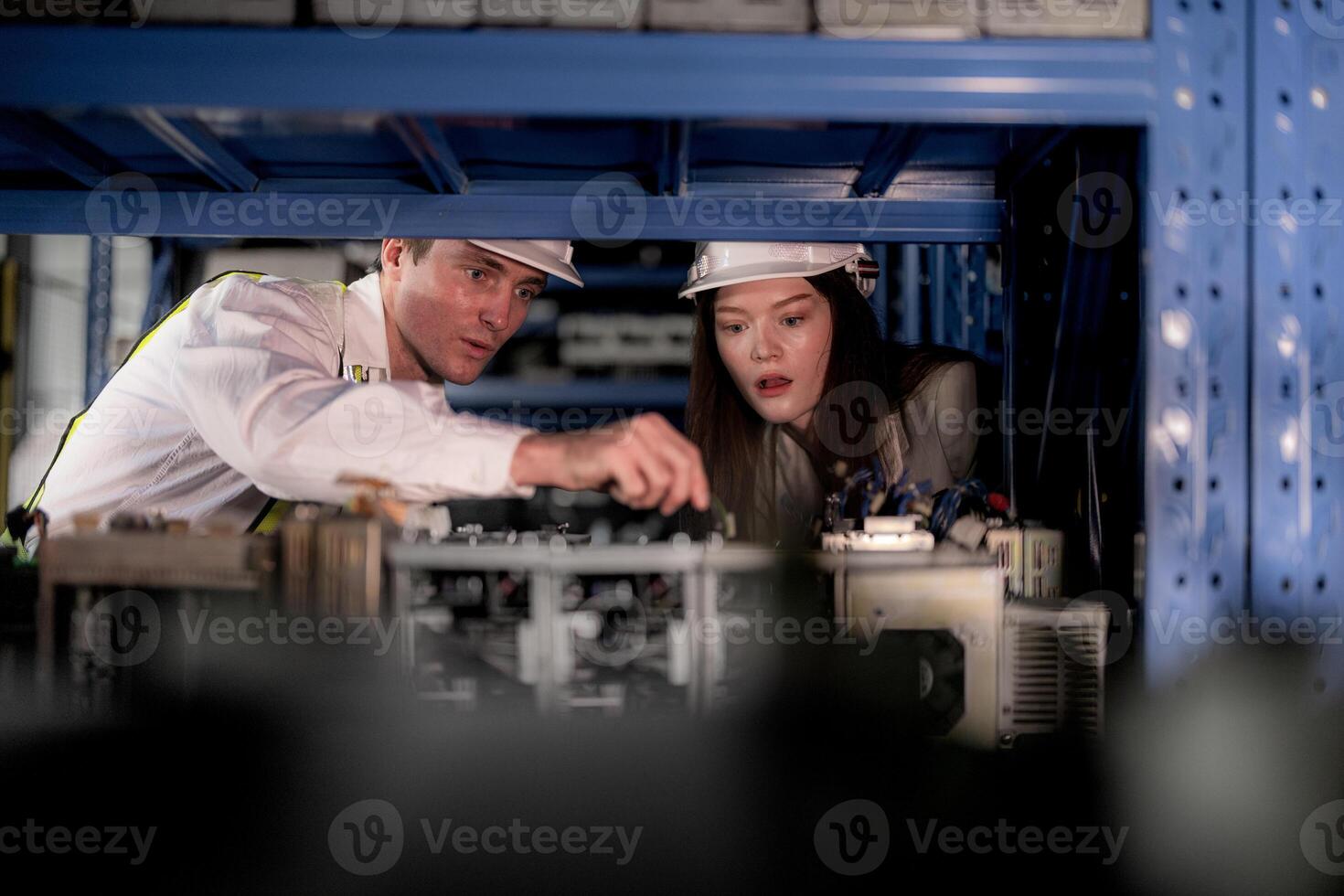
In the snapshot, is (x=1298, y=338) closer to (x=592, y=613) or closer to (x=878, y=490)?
(x=878, y=490)

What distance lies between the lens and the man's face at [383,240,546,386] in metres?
1.98

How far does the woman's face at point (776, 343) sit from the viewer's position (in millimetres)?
2045

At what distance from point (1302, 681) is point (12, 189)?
112 inches

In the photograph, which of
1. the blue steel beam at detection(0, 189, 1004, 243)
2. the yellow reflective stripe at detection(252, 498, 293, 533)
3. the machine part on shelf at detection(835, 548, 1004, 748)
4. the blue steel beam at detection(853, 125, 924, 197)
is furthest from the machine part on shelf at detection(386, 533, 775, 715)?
the blue steel beam at detection(853, 125, 924, 197)

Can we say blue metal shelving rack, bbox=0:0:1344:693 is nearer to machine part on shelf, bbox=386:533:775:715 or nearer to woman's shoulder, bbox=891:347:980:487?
woman's shoulder, bbox=891:347:980:487

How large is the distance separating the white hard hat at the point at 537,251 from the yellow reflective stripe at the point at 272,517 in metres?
0.70

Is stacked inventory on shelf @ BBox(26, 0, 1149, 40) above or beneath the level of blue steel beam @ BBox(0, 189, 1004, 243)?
above

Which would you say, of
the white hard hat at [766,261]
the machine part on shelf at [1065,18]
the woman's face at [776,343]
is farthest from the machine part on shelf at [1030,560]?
the machine part on shelf at [1065,18]

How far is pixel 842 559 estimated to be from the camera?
1.63m

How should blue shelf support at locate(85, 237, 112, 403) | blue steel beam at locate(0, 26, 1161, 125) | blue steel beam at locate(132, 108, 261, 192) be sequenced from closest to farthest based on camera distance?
blue steel beam at locate(0, 26, 1161, 125), blue steel beam at locate(132, 108, 261, 192), blue shelf support at locate(85, 237, 112, 403)

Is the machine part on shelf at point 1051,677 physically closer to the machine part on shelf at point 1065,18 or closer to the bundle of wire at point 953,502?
the bundle of wire at point 953,502

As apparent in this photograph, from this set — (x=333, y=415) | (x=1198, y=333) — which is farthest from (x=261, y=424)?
(x=1198, y=333)

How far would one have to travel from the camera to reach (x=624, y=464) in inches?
64.4

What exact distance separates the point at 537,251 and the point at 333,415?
642mm
